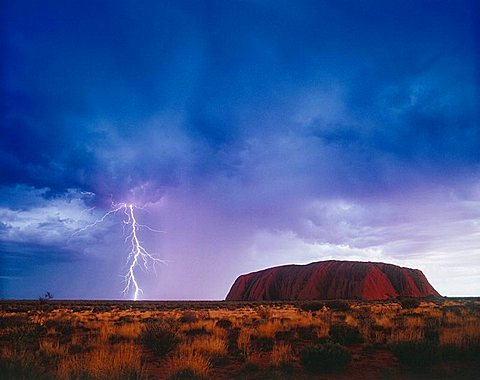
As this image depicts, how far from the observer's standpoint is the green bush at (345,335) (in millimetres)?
12867

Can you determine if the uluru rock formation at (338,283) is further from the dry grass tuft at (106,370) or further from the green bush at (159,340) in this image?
the dry grass tuft at (106,370)

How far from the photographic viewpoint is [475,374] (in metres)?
8.12

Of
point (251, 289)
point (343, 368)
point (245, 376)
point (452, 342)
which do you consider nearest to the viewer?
point (245, 376)

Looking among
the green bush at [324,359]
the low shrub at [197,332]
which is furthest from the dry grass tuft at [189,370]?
the low shrub at [197,332]

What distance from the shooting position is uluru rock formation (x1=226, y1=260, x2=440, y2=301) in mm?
100875

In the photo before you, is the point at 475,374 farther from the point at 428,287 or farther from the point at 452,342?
the point at 428,287

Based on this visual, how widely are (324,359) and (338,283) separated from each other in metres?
101

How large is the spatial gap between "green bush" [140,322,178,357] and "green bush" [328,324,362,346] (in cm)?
576

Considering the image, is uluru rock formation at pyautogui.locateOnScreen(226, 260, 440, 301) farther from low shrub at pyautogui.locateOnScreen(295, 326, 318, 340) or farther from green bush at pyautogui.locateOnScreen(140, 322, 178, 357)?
green bush at pyautogui.locateOnScreen(140, 322, 178, 357)

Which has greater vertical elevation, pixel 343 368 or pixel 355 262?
pixel 355 262

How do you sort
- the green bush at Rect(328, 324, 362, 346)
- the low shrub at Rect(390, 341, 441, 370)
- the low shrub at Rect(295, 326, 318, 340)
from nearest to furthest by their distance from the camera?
the low shrub at Rect(390, 341, 441, 370) < the green bush at Rect(328, 324, 362, 346) < the low shrub at Rect(295, 326, 318, 340)

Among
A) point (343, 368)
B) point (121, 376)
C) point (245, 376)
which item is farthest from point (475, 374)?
point (121, 376)

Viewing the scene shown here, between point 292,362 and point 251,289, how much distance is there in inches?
4549

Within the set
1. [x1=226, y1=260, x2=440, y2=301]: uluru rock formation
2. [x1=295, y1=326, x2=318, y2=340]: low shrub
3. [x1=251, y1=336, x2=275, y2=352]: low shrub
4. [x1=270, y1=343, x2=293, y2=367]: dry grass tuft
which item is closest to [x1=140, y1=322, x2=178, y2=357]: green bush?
[x1=251, y1=336, x2=275, y2=352]: low shrub
